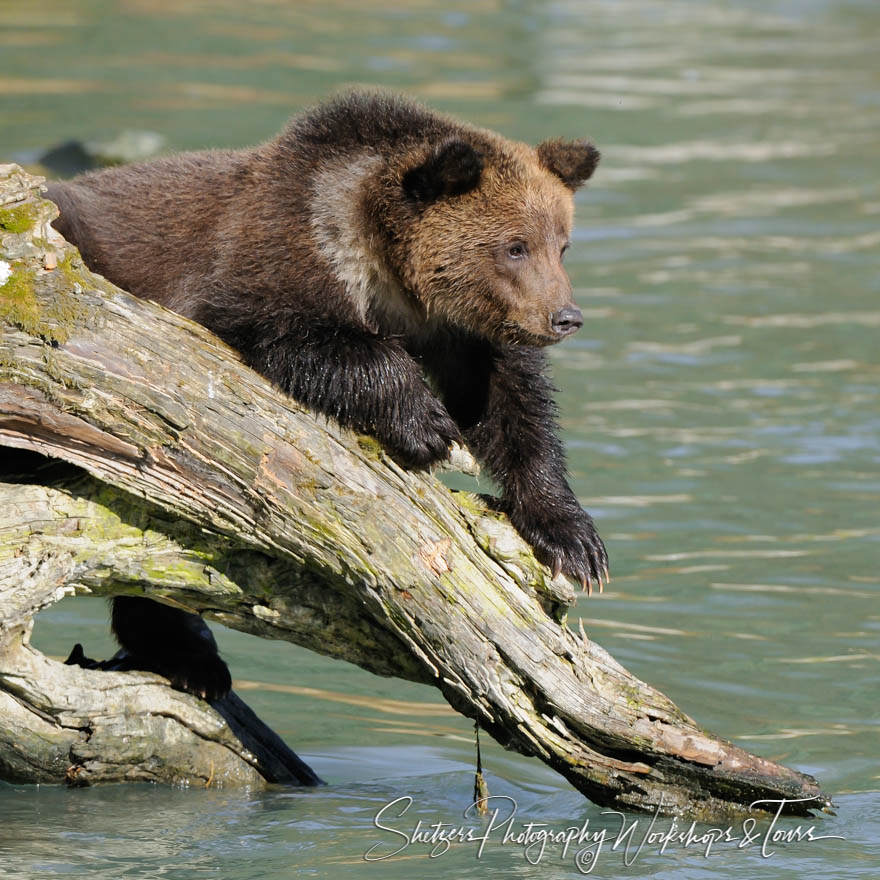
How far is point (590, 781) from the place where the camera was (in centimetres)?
609

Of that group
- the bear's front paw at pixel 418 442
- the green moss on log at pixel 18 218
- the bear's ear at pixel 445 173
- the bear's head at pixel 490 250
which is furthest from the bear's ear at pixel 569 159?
the green moss on log at pixel 18 218

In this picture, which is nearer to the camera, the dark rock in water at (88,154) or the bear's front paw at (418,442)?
the bear's front paw at (418,442)

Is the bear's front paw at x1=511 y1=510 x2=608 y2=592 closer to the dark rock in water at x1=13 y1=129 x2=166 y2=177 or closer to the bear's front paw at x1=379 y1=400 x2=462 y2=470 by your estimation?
the bear's front paw at x1=379 y1=400 x2=462 y2=470

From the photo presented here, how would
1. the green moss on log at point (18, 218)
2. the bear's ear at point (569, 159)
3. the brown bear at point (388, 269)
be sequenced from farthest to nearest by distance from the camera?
the bear's ear at point (569, 159) → the brown bear at point (388, 269) → the green moss on log at point (18, 218)

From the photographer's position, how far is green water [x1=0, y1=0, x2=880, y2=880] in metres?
6.30

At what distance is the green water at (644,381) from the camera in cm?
630

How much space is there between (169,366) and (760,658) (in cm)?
433

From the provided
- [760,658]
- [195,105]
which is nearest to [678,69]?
[195,105]

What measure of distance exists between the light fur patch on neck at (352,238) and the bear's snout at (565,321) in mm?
700

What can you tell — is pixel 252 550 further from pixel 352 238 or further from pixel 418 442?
pixel 352 238

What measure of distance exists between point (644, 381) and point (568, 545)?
22.7ft

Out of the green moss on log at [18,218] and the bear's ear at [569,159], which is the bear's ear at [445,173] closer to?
the bear's ear at [569,159]

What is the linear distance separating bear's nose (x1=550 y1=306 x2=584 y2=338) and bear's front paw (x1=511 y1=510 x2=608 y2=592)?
0.77 meters

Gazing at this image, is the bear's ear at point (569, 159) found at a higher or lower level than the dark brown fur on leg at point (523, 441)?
higher
